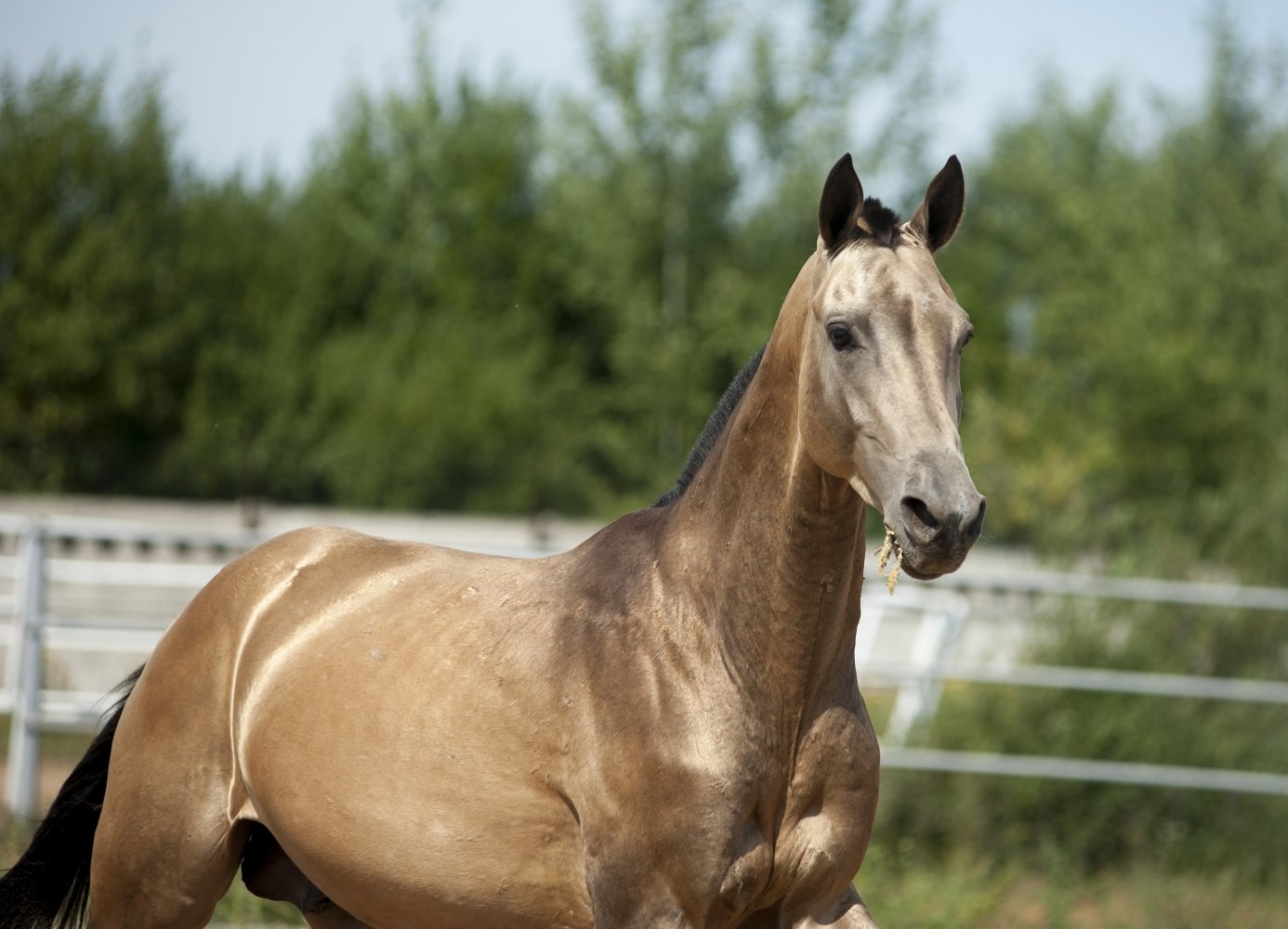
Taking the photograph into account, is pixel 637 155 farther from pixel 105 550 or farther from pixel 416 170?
pixel 105 550

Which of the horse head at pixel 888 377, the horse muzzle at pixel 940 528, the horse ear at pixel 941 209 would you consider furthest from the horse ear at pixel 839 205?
the horse muzzle at pixel 940 528

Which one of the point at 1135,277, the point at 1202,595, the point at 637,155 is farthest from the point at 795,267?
the point at 1202,595

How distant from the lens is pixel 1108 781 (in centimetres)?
779

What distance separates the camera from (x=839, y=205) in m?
2.81

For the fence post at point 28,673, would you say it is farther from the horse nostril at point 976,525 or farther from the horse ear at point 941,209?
the horse nostril at point 976,525

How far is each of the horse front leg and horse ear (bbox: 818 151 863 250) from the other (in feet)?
4.54

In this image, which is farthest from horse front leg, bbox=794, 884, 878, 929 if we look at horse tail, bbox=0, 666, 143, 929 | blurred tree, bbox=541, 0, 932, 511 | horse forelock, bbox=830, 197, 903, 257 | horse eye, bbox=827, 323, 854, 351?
blurred tree, bbox=541, 0, 932, 511

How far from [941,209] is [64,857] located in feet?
9.67

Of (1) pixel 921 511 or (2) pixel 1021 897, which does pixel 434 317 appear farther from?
(1) pixel 921 511

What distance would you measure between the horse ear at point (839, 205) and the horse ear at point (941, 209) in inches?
7.3

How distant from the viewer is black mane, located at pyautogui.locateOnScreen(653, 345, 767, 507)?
3217 millimetres

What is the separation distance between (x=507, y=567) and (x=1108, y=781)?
17.8ft

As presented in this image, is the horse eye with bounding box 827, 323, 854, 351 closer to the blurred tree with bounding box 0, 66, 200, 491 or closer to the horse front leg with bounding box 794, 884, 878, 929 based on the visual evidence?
the horse front leg with bounding box 794, 884, 878, 929

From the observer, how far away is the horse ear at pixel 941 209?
116 inches
